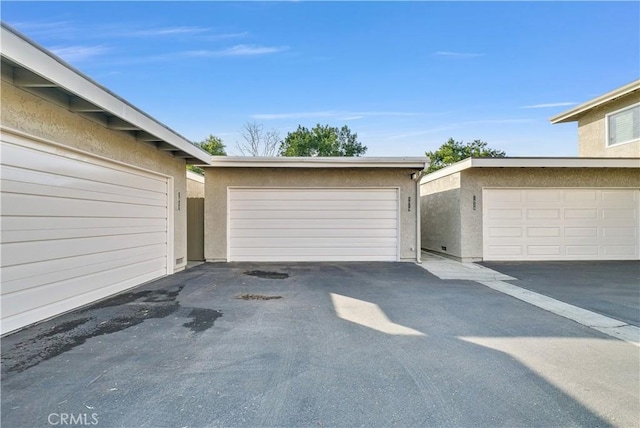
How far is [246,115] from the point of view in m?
21.2

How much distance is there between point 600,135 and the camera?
39.0 feet

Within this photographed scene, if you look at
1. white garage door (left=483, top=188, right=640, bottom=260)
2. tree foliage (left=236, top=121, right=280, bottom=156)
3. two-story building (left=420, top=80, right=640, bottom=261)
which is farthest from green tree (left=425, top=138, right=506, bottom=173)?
white garage door (left=483, top=188, right=640, bottom=260)

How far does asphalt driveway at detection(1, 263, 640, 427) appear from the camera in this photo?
6.96 feet

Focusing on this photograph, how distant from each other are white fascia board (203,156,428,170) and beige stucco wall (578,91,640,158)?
26.6 ft

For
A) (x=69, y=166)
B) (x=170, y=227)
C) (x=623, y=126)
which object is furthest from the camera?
(x=623, y=126)

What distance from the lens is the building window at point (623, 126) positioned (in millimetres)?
10484

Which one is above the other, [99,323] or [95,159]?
[95,159]

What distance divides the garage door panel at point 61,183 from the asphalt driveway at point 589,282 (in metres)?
8.08

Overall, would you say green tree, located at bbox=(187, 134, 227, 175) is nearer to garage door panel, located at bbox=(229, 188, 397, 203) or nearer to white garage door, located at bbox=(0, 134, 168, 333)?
garage door panel, located at bbox=(229, 188, 397, 203)

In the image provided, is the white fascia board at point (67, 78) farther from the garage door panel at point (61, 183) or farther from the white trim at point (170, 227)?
the white trim at point (170, 227)

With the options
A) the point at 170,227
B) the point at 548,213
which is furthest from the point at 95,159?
the point at 548,213

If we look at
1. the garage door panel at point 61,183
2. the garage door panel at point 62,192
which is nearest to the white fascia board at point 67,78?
the garage door panel at point 61,183

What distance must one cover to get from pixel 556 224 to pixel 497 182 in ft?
7.21

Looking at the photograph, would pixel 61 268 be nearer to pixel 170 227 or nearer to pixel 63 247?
pixel 63 247
